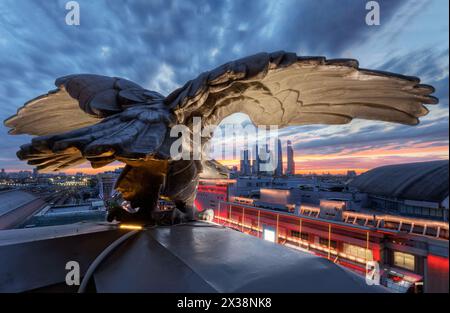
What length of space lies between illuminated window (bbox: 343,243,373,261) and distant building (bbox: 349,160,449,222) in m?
3.55

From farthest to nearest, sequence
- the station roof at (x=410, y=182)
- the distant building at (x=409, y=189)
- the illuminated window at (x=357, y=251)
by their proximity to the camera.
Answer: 1. the station roof at (x=410, y=182)
2. the distant building at (x=409, y=189)
3. the illuminated window at (x=357, y=251)

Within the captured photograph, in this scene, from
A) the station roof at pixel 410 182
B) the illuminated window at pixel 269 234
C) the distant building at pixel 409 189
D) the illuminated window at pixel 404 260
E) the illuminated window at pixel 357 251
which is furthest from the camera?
the illuminated window at pixel 269 234

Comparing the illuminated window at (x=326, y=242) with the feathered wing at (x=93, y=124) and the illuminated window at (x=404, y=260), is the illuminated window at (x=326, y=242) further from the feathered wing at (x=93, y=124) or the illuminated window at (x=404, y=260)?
the feathered wing at (x=93, y=124)

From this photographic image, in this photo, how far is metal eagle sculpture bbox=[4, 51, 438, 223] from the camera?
2.37 m

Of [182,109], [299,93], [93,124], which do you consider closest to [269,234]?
[299,93]

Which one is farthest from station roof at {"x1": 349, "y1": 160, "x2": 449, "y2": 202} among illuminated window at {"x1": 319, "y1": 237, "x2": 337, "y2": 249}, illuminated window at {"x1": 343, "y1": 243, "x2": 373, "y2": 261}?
illuminated window at {"x1": 319, "y1": 237, "x2": 337, "y2": 249}

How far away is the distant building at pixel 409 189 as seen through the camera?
11039 millimetres

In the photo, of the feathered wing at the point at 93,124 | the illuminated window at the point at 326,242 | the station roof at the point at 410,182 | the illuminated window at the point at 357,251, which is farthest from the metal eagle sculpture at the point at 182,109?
the station roof at the point at 410,182

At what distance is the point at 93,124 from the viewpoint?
136 inches

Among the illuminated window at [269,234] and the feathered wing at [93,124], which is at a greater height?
the feathered wing at [93,124]

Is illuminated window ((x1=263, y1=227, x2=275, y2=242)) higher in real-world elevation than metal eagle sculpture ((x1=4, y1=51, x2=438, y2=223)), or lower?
lower

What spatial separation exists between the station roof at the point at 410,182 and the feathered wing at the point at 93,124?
1322cm

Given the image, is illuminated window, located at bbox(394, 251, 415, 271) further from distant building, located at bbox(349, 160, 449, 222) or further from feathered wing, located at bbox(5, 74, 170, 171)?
feathered wing, located at bbox(5, 74, 170, 171)
